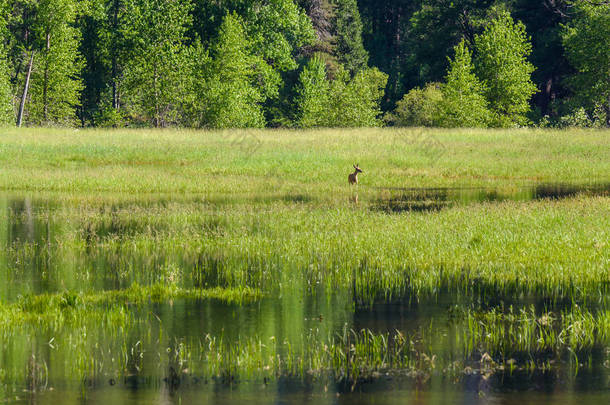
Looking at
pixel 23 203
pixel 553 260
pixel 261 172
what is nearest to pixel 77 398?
pixel 553 260

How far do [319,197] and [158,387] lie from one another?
21.3m

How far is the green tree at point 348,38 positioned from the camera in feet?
319

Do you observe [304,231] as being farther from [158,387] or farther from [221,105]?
[221,105]

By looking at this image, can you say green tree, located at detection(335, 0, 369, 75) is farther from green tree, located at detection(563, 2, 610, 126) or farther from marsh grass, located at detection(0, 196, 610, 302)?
marsh grass, located at detection(0, 196, 610, 302)

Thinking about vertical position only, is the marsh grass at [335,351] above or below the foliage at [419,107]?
below

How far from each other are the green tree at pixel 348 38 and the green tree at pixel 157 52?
28922 millimetres

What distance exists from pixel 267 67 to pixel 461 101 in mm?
19924

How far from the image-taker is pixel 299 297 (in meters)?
15.1

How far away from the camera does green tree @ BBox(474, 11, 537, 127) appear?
71062 mm

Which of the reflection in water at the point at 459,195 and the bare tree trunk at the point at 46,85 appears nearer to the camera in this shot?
the reflection in water at the point at 459,195

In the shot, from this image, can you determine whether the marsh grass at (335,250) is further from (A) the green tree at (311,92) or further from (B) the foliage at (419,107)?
(A) the green tree at (311,92)

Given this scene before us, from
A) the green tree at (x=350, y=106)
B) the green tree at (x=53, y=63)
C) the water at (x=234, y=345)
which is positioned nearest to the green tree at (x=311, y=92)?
the green tree at (x=350, y=106)

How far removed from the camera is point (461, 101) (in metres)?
66.1

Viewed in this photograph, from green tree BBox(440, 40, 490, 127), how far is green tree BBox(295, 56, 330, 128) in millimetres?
20047
